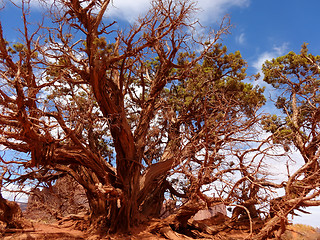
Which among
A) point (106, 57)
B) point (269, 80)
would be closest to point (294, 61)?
point (269, 80)

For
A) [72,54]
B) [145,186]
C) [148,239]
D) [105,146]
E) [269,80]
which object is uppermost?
[269,80]

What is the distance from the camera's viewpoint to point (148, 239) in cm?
764

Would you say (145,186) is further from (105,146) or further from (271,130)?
(271,130)

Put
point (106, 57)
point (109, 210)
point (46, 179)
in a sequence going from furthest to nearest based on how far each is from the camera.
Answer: point (46, 179) → point (109, 210) → point (106, 57)

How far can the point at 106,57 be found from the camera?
24.0ft

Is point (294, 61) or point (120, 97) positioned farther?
point (294, 61)

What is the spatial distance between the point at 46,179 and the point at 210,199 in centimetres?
598

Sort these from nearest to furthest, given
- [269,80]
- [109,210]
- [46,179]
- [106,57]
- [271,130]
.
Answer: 1. [106,57]
2. [109,210]
3. [46,179]
4. [271,130]
5. [269,80]

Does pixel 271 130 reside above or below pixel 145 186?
above

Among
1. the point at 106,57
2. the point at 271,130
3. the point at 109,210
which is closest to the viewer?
the point at 106,57

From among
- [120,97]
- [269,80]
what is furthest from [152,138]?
[269,80]

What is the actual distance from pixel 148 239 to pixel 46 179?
14.8 ft

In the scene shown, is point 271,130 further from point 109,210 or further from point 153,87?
point 109,210

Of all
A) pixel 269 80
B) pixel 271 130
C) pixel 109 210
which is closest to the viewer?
pixel 109 210
